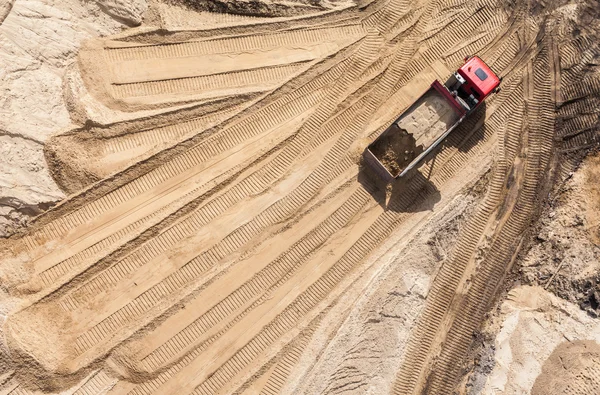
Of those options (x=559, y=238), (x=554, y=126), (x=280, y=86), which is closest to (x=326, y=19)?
(x=280, y=86)

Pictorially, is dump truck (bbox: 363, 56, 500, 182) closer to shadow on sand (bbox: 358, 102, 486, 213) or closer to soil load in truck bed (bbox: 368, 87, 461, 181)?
soil load in truck bed (bbox: 368, 87, 461, 181)

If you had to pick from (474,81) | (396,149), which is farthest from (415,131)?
(474,81)

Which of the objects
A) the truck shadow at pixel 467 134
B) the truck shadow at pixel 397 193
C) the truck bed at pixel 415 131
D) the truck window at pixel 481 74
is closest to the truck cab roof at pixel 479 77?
the truck window at pixel 481 74

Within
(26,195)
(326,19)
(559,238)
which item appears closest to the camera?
(26,195)

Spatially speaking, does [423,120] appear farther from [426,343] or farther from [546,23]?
[426,343]

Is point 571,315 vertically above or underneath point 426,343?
underneath

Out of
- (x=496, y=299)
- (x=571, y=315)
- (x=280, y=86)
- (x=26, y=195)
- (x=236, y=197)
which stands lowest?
(x=571, y=315)

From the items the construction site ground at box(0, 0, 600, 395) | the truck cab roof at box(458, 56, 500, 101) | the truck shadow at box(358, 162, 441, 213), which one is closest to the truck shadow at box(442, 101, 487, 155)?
the construction site ground at box(0, 0, 600, 395)

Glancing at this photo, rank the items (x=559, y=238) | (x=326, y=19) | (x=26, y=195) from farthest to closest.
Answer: (x=326, y=19) < (x=559, y=238) < (x=26, y=195)

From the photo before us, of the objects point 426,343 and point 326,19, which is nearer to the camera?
point 426,343
